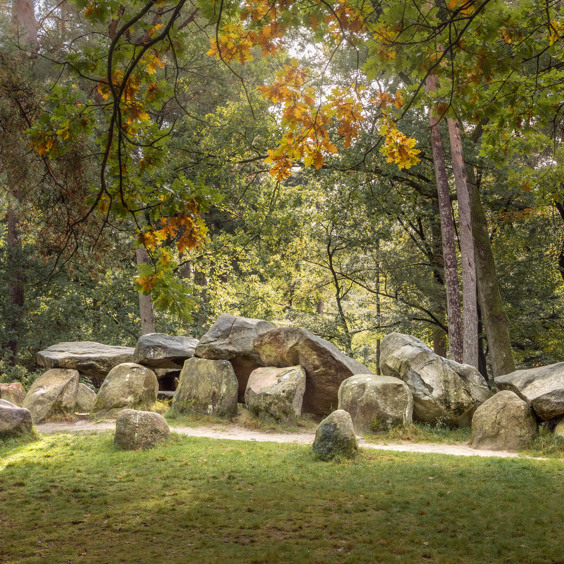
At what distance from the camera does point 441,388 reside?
35.0 feet

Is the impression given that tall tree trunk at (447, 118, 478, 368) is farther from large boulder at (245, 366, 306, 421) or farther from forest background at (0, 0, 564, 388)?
large boulder at (245, 366, 306, 421)

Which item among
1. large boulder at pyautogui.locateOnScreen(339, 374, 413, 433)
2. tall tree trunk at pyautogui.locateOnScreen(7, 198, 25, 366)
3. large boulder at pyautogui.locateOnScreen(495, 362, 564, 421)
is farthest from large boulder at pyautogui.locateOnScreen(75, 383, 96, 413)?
large boulder at pyautogui.locateOnScreen(495, 362, 564, 421)

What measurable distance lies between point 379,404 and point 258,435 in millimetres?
2348

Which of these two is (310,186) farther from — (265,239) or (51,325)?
(51,325)

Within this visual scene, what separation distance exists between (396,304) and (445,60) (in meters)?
12.5

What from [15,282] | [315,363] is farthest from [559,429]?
[15,282]

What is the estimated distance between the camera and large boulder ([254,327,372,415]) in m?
11.9

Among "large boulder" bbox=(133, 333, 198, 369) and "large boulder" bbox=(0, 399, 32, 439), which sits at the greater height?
"large boulder" bbox=(133, 333, 198, 369)

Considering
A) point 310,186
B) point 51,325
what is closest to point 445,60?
point 310,186

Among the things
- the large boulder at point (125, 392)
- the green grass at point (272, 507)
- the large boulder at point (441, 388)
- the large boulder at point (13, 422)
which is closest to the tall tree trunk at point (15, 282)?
the large boulder at point (125, 392)

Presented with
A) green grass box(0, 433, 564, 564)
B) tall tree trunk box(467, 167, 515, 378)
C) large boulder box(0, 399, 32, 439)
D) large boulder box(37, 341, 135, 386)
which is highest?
tall tree trunk box(467, 167, 515, 378)

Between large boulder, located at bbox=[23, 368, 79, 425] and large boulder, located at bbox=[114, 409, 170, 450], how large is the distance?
4.21 m

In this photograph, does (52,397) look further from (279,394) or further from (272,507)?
(272,507)

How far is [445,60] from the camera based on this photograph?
579cm
